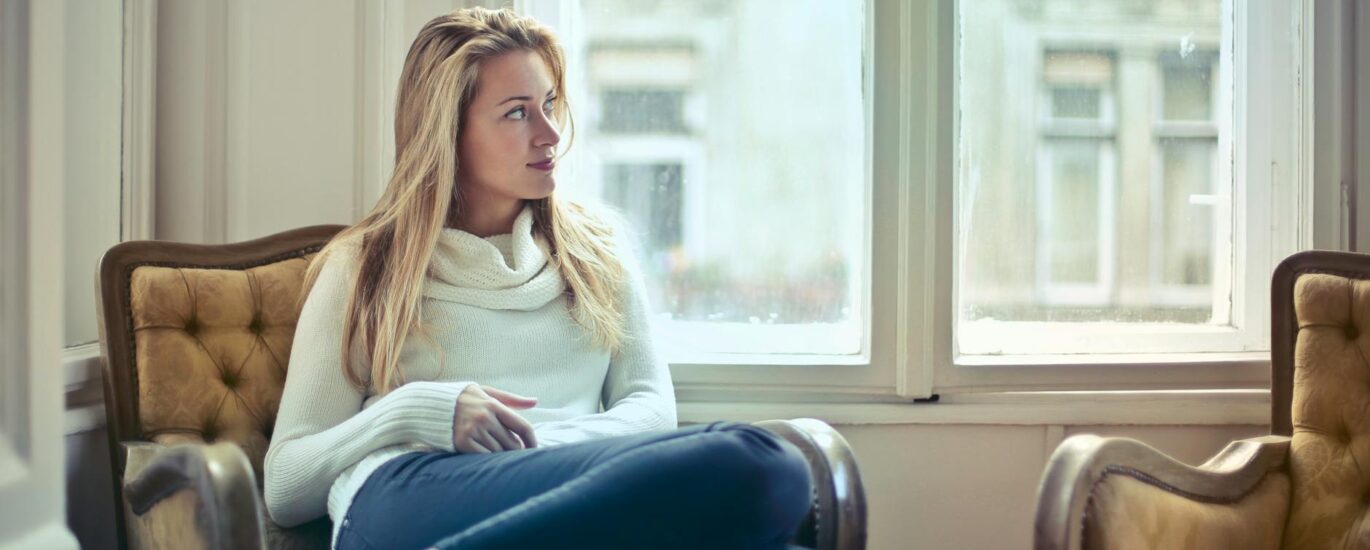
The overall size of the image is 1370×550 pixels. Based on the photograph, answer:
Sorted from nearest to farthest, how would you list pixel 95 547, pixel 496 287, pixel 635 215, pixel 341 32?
pixel 496 287 → pixel 95 547 → pixel 341 32 → pixel 635 215

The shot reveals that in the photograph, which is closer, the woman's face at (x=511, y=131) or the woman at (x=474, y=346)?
the woman at (x=474, y=346)

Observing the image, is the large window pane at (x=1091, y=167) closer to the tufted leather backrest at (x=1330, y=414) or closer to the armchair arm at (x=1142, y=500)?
the tufted leather backrest at (x=1330, y=414)

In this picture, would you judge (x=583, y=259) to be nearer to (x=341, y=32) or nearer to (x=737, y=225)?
(x=737, y=225)

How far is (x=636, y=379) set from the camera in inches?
69.4

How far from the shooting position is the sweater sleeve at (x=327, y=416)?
1458mm

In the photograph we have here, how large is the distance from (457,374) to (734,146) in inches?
30.2

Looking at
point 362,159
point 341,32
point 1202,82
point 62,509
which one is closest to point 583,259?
point 362,159

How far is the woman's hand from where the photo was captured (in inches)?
56.6

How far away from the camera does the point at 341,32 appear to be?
2.01 meters

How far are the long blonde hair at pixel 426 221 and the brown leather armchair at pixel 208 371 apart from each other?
9cm

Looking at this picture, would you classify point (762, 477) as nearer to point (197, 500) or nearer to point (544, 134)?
point (197, 500)

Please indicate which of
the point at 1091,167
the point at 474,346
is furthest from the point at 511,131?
the point at 1091,167

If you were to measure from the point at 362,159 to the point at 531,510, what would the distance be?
41.6 inches

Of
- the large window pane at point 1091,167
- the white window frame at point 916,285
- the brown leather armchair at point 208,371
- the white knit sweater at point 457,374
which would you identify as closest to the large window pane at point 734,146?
the white window frame at point 916,285
